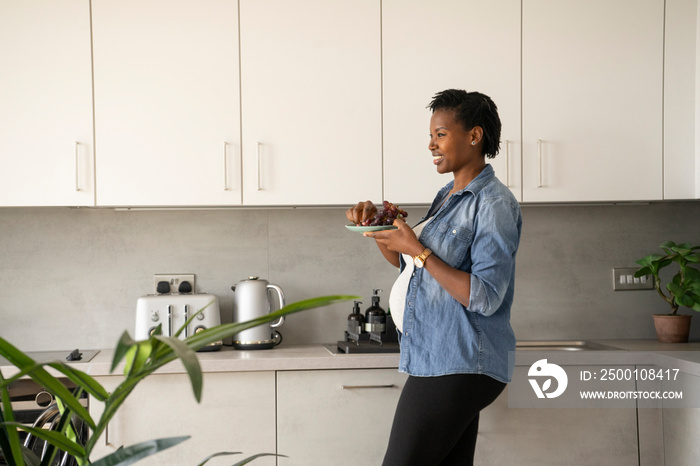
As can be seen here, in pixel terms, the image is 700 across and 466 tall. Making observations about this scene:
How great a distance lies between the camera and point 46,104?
241cm

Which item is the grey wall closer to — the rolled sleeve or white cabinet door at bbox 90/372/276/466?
white cabinet door at bbox 90/372/276/466

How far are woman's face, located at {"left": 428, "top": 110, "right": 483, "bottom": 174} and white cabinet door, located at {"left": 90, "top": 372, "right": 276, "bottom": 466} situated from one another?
0.98m

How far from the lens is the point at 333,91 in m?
2.50

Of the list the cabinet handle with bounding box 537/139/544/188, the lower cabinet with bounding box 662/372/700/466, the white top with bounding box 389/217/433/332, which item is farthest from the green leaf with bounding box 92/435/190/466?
the cabinet handle with bounding box 537/139/544/188

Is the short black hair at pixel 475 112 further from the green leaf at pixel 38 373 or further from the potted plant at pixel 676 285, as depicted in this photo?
the green leaf at pixel 38 373

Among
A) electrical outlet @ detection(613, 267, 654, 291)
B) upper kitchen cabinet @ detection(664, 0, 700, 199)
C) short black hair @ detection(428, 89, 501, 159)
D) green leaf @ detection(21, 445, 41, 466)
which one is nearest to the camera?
green leaf @ detection(21, 445, 41, 466)

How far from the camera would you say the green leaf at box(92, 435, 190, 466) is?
577 millimetres

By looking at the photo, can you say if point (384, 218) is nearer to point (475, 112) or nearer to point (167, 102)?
point (475, 112)

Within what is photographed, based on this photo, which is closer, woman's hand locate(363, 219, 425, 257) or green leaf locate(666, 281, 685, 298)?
woman's hand locate(363, 219, 425, 257)

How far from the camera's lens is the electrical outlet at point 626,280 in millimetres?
2918

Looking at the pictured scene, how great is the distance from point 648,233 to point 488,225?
5.12 feet

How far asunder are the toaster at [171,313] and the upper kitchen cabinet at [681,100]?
5.82 ft

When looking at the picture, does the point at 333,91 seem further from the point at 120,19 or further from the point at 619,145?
the point at 619,145

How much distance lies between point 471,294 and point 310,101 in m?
1.13
